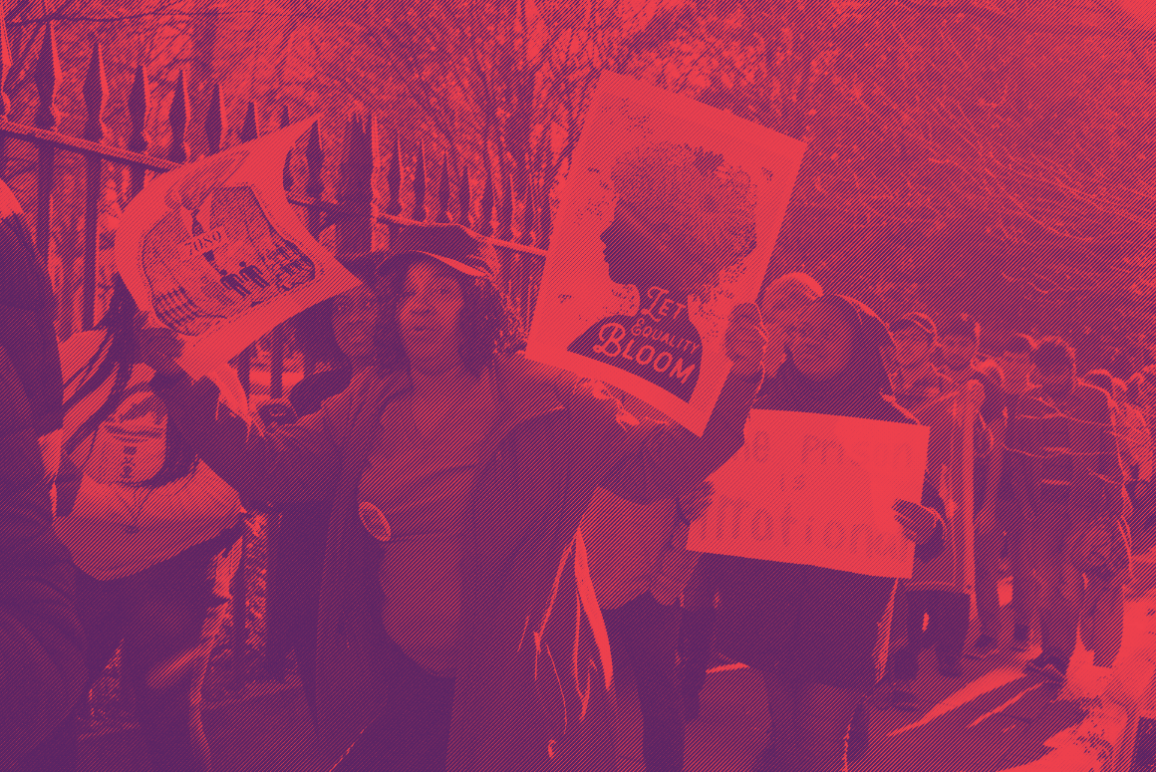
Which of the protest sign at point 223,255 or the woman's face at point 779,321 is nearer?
the protest sign at point 223,255

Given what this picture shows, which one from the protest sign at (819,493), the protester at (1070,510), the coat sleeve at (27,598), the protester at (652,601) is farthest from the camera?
the protester at (1070,510)

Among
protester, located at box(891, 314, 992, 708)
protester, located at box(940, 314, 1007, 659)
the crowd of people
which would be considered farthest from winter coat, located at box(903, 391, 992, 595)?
the crowd of people

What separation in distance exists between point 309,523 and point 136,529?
19.3 inches

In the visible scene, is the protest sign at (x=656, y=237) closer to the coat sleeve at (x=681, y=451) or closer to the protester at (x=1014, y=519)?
the coat sleeve at (x=681, y=451)

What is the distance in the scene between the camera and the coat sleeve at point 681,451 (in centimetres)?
221

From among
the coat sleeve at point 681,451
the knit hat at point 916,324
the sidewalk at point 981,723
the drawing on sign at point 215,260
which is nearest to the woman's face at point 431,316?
the drawing on sign at point 215,260

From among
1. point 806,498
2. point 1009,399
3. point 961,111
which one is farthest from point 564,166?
point 806,498

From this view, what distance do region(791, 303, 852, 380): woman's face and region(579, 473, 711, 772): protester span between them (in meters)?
0.67

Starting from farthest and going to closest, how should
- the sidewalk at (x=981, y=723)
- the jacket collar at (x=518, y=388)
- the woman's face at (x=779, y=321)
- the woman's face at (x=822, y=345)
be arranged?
the sidewalk at (x=981, y=723), the woman's face at (x=779, y=321), the woman's face at (x=822, y=345), the jacket collar at (x=518, y=388)

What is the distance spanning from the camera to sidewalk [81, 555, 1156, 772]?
387cm

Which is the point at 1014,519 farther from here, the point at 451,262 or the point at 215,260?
the point at 215,260

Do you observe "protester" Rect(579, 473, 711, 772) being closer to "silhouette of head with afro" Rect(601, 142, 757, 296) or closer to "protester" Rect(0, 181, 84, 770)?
"silhouette of head with afro" Rect(601, 142, 757, 296)

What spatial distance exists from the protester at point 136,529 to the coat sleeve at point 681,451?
1.27m

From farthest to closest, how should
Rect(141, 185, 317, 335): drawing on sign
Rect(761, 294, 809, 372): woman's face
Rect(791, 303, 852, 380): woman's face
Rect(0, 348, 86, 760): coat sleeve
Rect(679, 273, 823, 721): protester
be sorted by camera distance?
Rect(679, 273, 823, 721): protester, Rect(761, 294, 809, 372): woman's face, Rect(791, 303, 852, 380): woman's face, Rect(141, 185, 317, 335): drawing on sign, Rect(0, 348, 86, 760): coat sleeve
